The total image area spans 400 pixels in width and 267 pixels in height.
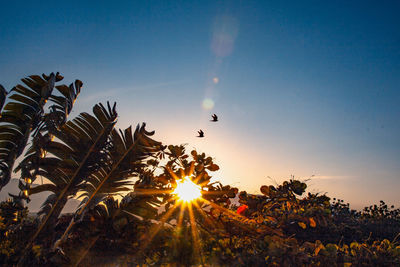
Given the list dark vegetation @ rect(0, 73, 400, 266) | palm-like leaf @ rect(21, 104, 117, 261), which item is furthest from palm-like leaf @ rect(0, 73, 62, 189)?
palm-like leaf @ rect(21, 104, 117, 261)

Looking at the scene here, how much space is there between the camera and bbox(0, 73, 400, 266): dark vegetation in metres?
1.56

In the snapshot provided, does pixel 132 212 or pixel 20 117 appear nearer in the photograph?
pixel 132 212

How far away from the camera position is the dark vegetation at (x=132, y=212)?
156 cm

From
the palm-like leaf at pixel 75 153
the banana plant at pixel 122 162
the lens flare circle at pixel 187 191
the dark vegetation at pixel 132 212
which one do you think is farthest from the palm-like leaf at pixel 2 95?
the lens flare circle at pixel 187 191

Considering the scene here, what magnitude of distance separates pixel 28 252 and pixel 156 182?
1.62 meters

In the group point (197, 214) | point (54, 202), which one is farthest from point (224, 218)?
point (54, 202)

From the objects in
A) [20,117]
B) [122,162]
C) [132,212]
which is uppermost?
[20,117]

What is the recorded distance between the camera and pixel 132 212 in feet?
8.45

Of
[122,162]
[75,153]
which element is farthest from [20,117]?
[122,162]

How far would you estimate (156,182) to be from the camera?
2.83 meters

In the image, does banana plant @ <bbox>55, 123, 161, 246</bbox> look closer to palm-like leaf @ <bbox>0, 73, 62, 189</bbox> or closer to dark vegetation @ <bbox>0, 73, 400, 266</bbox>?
dark vegetation @ <bbox>0, 73, 400, 266</bbox>

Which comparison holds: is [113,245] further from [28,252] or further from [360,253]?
[360,253]

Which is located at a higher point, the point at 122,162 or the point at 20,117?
the point at 20,117

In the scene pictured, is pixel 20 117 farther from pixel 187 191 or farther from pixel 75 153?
pixel 187 191
